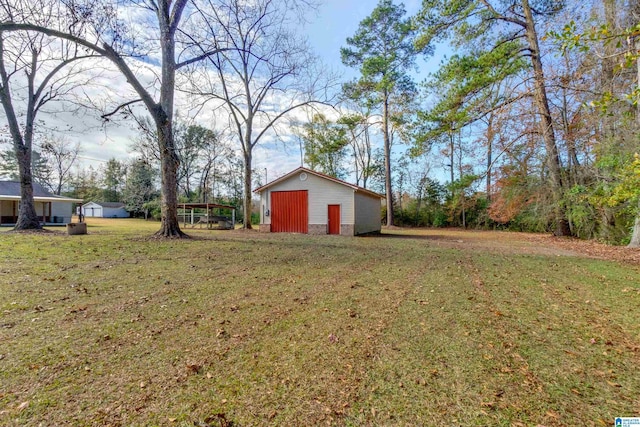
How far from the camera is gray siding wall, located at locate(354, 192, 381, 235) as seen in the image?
603 inches

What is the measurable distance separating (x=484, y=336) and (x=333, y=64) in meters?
15.6

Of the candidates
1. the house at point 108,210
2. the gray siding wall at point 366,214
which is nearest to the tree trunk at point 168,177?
the gray siding wall at point 366,214

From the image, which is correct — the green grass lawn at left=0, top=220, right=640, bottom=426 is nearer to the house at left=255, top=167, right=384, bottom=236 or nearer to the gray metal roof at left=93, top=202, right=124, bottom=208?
the house at left=255, top=167, right=384, bottom=236

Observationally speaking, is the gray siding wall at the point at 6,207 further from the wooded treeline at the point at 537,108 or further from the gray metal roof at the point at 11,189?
the wooded treeline at the point at 537,108

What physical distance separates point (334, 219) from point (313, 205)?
1.42 metres

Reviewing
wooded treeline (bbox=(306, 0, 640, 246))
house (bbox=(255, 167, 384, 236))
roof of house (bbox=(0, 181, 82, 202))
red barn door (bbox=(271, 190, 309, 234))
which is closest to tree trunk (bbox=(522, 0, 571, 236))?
wooded treeline (bbox=(306, 0, 640, 246))

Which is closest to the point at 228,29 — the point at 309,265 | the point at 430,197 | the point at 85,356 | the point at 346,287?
the point at 309,265

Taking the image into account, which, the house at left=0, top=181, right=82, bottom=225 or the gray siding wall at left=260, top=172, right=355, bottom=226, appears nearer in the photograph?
the gray siding wall at left=260, top=172, right=355, bottom=226

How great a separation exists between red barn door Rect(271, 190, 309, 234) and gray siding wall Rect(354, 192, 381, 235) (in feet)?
9.24

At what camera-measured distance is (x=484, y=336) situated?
9.37 feet

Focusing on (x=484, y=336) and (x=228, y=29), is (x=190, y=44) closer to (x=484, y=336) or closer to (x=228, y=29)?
(x=228, y=29)

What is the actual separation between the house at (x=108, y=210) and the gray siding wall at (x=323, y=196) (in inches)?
1585

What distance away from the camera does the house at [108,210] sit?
4383cm

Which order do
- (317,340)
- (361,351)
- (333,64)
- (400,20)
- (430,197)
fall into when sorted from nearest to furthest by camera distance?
1. (361,351)
2. (317,340)
3. (333,64)
4. (400,20)
5. (430,197)
